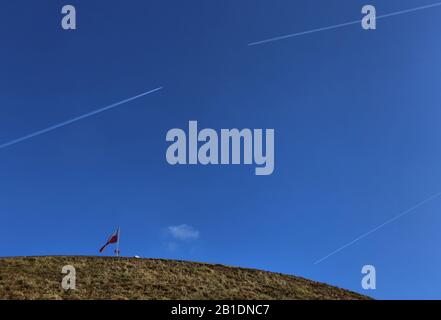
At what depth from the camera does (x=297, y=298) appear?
34688 mm

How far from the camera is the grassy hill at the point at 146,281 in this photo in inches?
1294

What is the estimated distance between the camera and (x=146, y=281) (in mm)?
35562

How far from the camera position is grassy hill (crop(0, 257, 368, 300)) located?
3288 centimetres

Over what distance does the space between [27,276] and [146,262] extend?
865 cm
